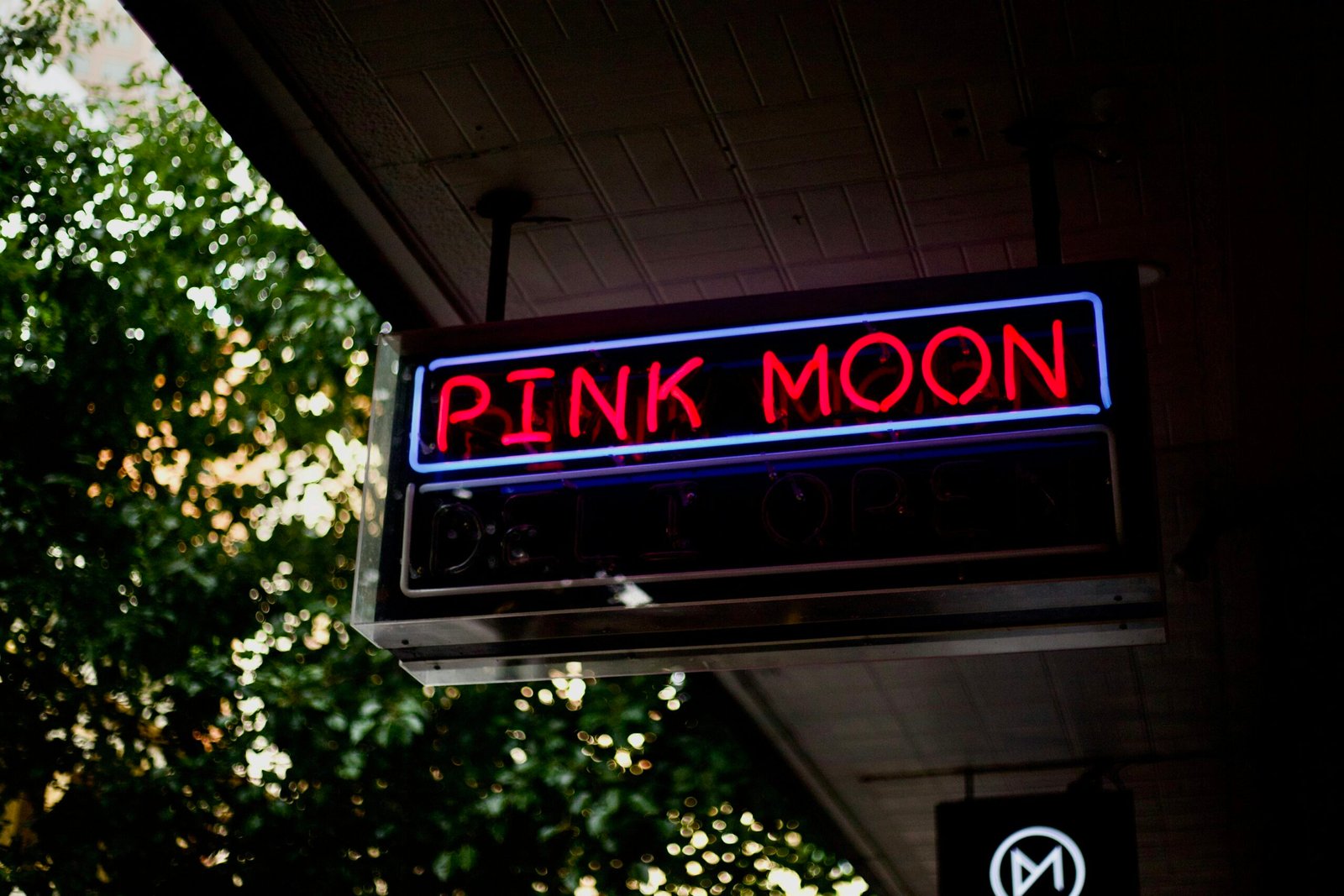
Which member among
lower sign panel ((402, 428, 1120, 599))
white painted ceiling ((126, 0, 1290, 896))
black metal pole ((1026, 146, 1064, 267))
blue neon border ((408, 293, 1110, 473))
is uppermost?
white painted ceiling ((126, 0, 1290, 896))

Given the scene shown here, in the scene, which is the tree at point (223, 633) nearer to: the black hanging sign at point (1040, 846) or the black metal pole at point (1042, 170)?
the black hanging sign at point (1040, 846)

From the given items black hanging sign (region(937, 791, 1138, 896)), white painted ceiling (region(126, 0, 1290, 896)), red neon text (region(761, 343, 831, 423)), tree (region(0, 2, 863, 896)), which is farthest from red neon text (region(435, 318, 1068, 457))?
black hanging sign (region(937, 791, 1138, 896))

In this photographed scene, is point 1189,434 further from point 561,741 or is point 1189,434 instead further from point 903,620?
point 561,741

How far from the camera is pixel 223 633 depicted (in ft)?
23.7

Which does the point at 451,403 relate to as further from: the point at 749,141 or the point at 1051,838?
the point at 1051,838

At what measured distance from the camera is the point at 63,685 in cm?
696

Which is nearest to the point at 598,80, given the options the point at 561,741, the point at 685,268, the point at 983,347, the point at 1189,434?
the point at 685,268

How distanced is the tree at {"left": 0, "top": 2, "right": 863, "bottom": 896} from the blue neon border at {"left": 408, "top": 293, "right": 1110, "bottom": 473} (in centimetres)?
343

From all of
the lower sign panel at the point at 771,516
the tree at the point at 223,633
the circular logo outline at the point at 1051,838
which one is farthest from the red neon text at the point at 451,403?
the circular logo outline at the point at 1051,838

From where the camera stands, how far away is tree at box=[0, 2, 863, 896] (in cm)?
673

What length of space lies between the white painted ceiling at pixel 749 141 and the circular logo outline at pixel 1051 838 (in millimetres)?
2068

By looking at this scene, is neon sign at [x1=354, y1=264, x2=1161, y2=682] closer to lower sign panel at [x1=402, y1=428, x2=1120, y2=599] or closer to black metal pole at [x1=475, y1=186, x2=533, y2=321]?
lower sign panel at [x1=402, y1=428, x2=1120, y2=599]

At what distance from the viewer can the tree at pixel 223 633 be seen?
22.1 ft

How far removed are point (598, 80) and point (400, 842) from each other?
4.87 metres
